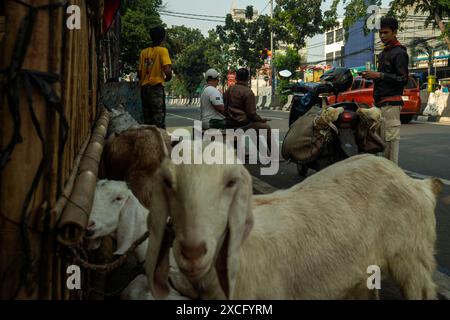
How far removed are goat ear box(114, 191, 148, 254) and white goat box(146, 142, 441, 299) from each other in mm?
927

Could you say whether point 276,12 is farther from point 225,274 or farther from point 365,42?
point 225,274

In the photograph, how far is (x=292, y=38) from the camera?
44094mm

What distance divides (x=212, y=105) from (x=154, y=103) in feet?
3.17

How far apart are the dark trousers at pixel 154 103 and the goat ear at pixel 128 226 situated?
5138mm

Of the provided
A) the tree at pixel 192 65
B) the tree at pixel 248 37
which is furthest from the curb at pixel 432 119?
the tree at pixel 192 65

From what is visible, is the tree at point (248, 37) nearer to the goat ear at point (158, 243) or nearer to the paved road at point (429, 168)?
the paved road at point (429, 168)

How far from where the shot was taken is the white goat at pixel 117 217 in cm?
316

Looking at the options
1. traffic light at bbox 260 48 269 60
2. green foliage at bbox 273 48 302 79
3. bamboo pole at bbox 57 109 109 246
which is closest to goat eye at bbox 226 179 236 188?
bamboo pole at bbox 57 109 109 246

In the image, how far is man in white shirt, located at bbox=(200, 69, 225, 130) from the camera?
8523mm

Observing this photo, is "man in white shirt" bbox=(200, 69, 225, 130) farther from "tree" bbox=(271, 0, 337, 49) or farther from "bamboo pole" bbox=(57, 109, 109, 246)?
"tree" bbox=(271, 0, 337, 49)

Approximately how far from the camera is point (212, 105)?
8711 millimetres

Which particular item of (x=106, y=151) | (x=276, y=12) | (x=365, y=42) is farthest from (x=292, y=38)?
(x=106, y=151)

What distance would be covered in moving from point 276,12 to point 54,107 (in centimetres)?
4401

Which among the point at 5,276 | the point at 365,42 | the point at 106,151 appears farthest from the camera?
the point at 365,42
